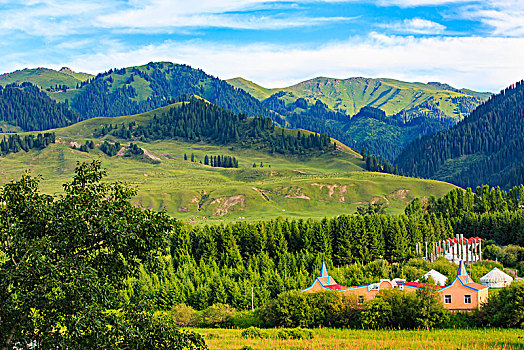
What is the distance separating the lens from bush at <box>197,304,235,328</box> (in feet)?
321

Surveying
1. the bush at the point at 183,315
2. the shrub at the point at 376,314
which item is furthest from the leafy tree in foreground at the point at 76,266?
the bush at the point at 183,315

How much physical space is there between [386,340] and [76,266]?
201 feet

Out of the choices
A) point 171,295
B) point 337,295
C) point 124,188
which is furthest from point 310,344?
point 124,188

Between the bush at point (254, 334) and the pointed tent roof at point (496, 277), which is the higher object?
the pointed tent roof at point (496, 277)

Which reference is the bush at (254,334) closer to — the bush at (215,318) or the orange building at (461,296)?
the bush at (215,318)

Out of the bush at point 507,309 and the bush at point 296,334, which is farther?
the bush at point 507,309

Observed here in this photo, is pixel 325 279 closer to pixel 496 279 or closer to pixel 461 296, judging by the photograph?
pixel 461 296

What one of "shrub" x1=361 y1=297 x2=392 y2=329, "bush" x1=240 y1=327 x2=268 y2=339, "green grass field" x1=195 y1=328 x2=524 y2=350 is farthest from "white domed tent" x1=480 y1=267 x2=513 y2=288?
"bush" x1=240 y1=327 x2=268 y2=339

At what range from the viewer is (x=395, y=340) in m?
75.9

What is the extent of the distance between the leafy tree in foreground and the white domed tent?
311 ft

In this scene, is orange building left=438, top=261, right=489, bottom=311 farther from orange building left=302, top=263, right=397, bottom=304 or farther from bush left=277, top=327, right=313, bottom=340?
bush left=277, top=327, right=313, bottom=340

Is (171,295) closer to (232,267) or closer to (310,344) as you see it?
(232,267)

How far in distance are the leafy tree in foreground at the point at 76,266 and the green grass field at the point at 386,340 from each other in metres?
48.1

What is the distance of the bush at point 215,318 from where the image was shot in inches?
3848
